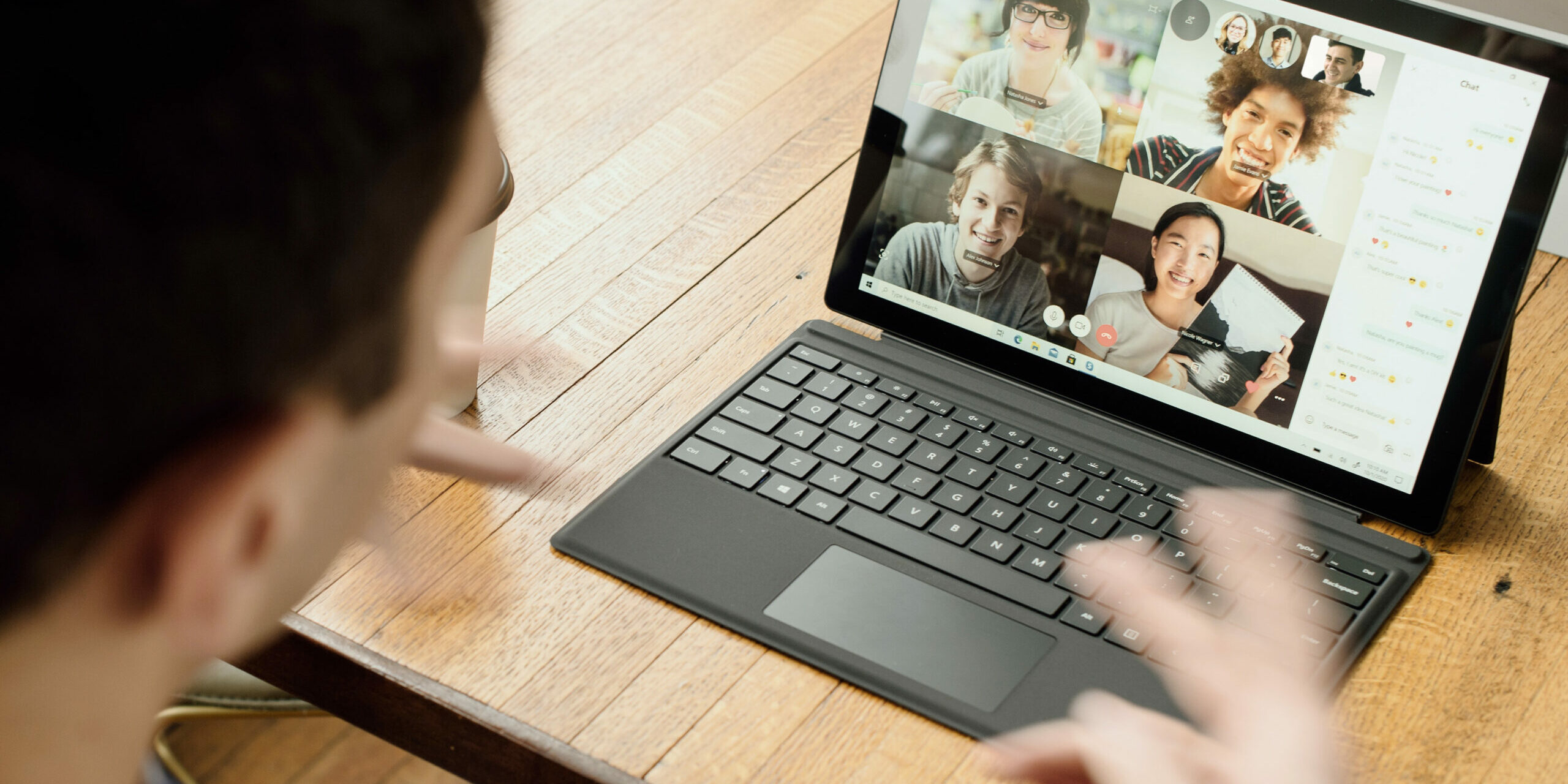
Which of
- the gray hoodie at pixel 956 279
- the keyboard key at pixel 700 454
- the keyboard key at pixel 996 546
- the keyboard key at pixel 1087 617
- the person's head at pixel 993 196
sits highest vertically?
the person's head at pixel 993 196

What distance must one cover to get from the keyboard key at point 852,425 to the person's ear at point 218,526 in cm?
53

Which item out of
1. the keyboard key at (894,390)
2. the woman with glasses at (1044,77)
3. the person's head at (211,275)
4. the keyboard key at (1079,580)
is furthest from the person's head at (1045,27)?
the person's head at (211,275)

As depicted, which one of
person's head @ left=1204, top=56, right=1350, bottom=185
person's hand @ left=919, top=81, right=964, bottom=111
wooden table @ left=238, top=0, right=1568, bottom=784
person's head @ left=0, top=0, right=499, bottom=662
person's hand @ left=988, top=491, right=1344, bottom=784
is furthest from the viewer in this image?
person's hand @ left=919, top=81, right=964, bottom=111

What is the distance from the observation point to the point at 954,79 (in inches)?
35.7

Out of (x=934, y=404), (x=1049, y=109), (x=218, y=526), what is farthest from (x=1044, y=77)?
(x=218, y=526)

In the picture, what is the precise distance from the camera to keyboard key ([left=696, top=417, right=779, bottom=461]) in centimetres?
85

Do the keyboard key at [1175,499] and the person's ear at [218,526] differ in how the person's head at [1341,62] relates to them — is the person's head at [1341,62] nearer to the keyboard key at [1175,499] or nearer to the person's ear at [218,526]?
the keyboard key at [1175,499]

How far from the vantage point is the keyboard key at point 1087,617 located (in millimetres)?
747

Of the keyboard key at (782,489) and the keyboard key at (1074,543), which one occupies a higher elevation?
the keyboard key at (1074,543)

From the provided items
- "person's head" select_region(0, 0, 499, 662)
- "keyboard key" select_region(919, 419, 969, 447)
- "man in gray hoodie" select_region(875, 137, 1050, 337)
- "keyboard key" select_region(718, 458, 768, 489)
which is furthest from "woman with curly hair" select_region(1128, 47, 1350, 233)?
"person's head" select_region(0, 0, 499, 662)

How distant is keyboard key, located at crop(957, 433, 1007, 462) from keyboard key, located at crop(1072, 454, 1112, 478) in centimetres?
5

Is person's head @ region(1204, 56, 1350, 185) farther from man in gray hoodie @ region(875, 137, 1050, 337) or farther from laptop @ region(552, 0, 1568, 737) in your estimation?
man in gray hoodie @ region(875, 137, 1050, 337)

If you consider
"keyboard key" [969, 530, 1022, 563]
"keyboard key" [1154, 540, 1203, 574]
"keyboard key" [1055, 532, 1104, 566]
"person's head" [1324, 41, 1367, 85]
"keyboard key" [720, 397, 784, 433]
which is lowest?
"keyboard key" [969, 530, 1022, 563]

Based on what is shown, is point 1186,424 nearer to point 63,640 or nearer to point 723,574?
point 723,574
